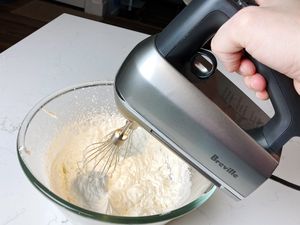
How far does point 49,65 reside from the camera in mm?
833

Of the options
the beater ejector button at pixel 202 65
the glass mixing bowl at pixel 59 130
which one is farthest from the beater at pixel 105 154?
the beater ejector button at pixel 202 65

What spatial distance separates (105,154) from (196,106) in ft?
0.66

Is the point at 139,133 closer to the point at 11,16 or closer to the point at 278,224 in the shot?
the point at 278,224

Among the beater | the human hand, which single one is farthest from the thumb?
the beater

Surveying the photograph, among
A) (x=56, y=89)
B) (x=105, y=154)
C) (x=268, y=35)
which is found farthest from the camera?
(x=56, y=89)

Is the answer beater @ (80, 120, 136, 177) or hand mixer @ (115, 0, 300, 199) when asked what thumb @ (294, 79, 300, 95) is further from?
beater @ (80, 120, 136, 177)

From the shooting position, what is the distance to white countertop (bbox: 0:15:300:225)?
56cm

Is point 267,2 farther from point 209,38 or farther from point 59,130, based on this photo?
point 59,130

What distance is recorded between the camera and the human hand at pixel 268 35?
43 centimetres

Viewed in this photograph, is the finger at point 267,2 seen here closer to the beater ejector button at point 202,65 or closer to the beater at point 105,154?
the beater ejector button at point 202,65

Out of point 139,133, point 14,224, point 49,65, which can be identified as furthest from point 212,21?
point 49,65

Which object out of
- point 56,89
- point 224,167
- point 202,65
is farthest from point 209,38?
point 56,89

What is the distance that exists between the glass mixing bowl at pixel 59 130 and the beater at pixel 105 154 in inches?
1.9

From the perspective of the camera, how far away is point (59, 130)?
2.03 ft
